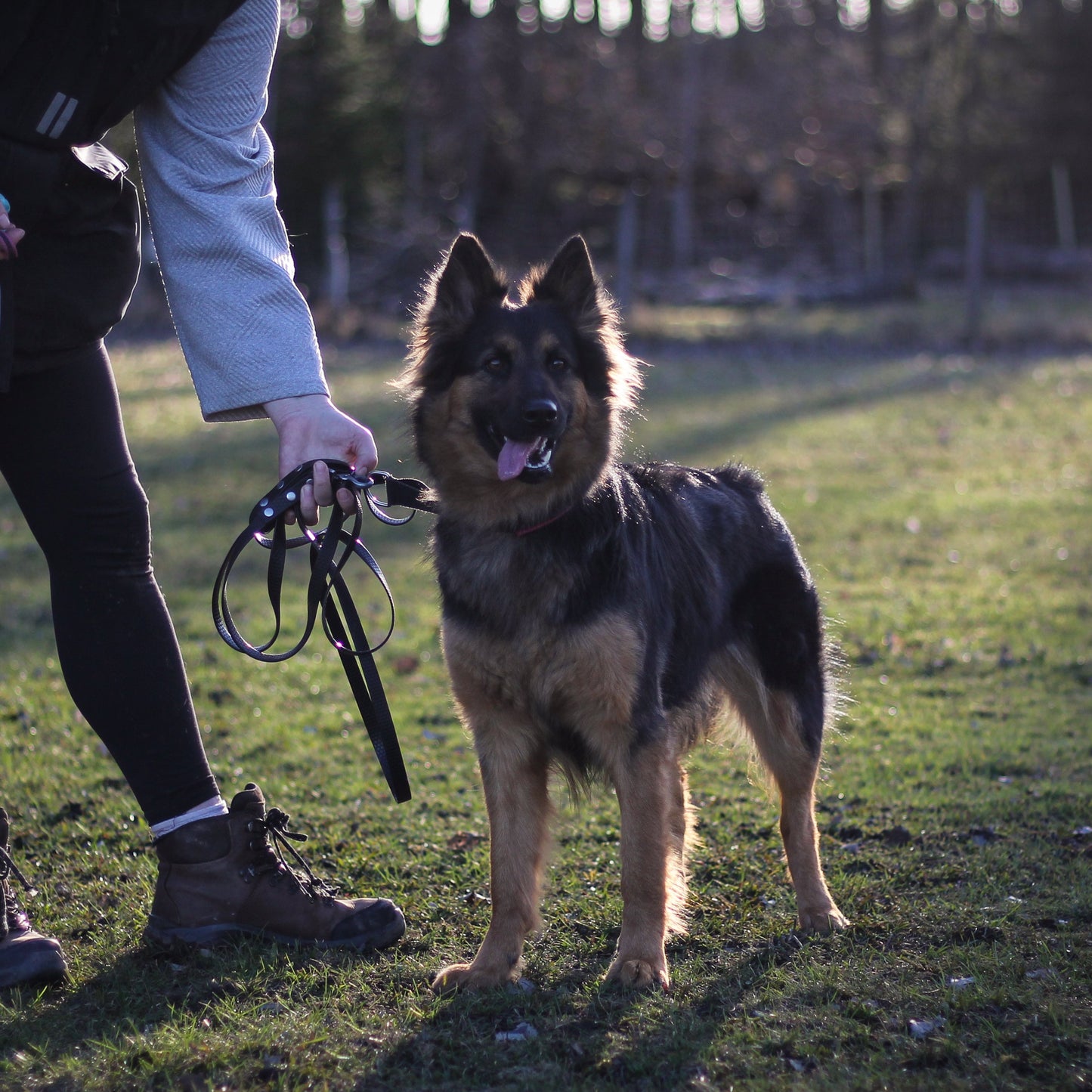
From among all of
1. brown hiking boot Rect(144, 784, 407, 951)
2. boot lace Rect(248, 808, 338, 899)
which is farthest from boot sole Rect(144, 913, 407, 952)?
boot lace Rect(248, 808, 338, 899)

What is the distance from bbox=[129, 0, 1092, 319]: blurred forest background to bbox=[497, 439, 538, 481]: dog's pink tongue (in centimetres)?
1671

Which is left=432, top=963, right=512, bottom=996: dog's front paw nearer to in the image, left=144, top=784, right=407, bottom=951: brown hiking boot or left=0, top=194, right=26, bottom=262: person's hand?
left=144, top=784, right=407, bottom=951: brown hiking boot

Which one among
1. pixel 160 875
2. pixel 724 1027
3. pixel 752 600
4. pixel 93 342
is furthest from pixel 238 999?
pixel 752 600

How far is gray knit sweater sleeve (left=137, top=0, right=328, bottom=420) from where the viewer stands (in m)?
2.76

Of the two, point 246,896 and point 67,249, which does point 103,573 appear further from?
point 246,896

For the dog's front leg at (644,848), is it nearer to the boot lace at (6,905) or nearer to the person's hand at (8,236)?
the boot lace at (6,905)

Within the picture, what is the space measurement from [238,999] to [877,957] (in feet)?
5.62

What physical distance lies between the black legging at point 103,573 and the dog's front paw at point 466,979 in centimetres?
80

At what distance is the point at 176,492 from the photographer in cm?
1034

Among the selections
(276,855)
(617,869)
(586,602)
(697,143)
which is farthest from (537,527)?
(697,143)

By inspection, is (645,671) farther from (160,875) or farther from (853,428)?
(853,428)

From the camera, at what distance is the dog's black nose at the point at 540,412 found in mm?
3432

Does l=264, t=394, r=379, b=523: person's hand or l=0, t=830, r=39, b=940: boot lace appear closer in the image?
l=264, t=394, r=379, b=523: person's hand

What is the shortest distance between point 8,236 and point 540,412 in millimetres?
1504
